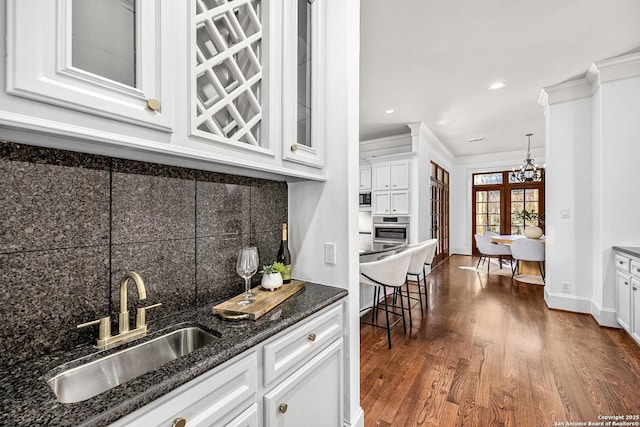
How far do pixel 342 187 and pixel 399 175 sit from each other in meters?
3.92

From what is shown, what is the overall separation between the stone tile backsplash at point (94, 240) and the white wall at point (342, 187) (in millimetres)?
500

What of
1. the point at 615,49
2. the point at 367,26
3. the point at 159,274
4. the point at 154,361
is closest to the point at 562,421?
the point at 154,361

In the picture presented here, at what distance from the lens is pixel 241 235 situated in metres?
1.48

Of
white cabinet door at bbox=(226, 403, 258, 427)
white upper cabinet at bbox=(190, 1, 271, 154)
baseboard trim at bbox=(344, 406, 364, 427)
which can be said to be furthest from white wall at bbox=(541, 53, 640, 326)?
white cabinet door at bbox=(226, 403, 258, 427)

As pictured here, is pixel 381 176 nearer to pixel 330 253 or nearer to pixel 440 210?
pixel 440 210

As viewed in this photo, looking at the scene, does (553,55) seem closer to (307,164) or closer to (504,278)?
(307,164)

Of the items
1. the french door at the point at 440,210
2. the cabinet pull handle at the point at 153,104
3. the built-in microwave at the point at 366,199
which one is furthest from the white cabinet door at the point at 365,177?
the cabinet pull handle at the point at 153,104

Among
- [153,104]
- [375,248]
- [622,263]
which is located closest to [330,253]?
[153,104]

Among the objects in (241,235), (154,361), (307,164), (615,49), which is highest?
(615,49)

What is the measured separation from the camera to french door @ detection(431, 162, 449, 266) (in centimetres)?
609

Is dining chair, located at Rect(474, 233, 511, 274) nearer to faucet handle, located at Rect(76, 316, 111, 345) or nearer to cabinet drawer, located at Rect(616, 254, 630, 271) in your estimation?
cabinet drawer, located at Rect(616, 254, 630, 271)

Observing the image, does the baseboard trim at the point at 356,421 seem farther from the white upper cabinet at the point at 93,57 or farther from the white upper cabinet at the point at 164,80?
the white upper cabinet at the point at 93,57

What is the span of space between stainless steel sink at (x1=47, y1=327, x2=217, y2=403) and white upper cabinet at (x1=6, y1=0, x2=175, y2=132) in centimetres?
72

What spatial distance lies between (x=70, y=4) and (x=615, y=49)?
4.23 m
